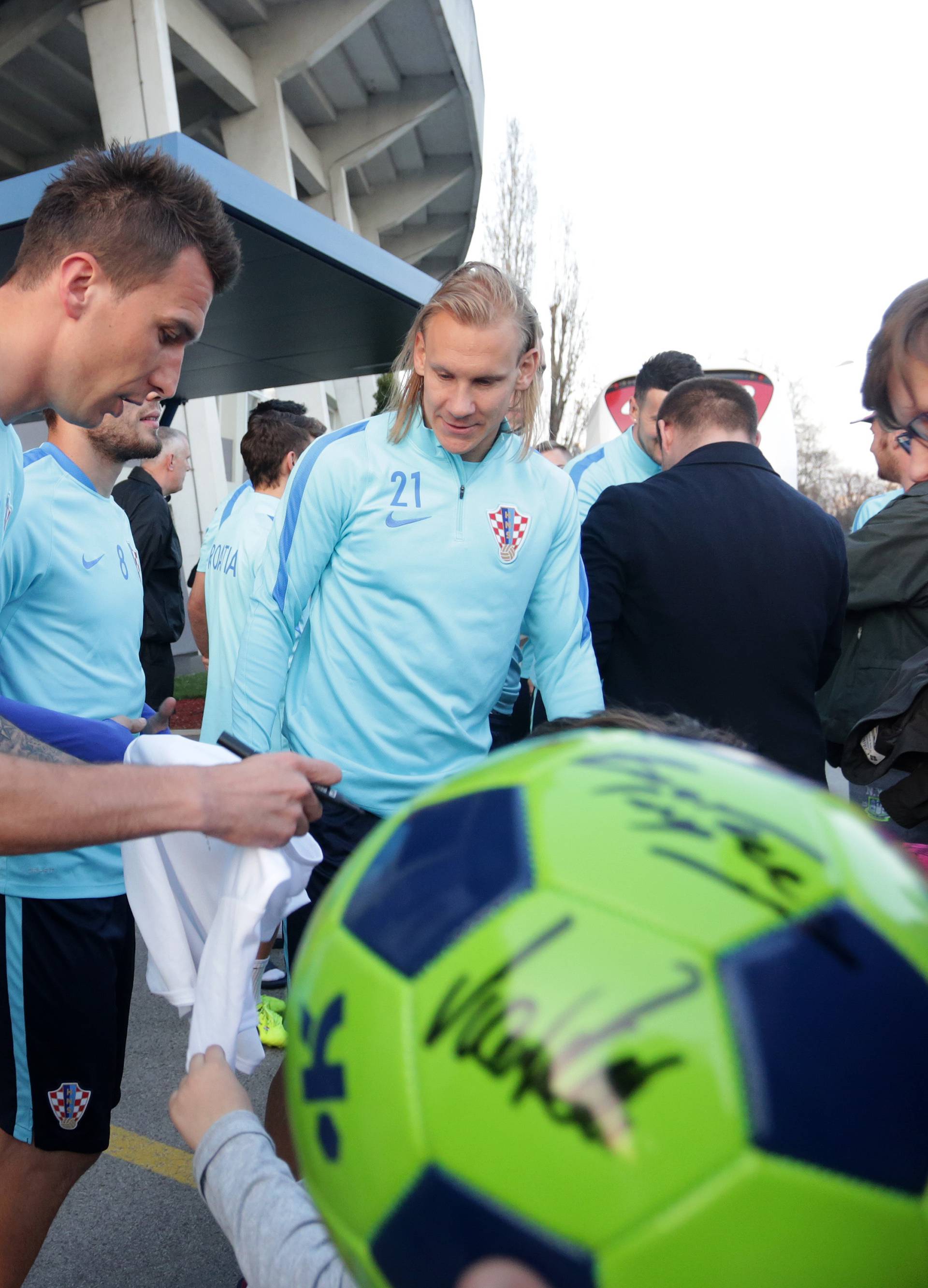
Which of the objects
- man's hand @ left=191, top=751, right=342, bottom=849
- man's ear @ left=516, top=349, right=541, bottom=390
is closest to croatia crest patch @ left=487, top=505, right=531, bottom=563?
man's ear @ left=516, top=349, right=541, bottom=390

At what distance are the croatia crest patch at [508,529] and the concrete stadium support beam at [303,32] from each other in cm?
1502

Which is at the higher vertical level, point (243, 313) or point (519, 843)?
point (243, 313)

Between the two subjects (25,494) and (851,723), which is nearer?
(25,494)

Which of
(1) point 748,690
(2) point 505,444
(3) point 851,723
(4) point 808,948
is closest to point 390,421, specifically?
(2) point 505,444

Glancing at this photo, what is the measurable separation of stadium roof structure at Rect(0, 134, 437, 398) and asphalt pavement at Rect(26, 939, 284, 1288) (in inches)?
188

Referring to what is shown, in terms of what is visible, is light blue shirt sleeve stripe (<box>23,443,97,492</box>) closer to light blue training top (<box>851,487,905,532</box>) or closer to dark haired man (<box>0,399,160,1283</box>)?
dark haired man (<box>0,399,160,1283</box>)

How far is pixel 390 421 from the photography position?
2328 millimetres

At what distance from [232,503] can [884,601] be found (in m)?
2.75

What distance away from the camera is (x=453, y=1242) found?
2.10 ft

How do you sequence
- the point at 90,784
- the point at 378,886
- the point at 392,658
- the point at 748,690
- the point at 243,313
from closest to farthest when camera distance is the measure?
the point at 378,886, the point at 90,784, the point at 392,658, the point at 748,690, the point at 243,313

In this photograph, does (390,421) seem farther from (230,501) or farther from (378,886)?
(230,501)

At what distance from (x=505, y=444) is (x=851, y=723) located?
202 centimetres

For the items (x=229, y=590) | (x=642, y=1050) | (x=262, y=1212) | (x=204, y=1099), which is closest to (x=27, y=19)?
(x=229, y=590)

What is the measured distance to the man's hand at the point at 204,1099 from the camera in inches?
42.8
